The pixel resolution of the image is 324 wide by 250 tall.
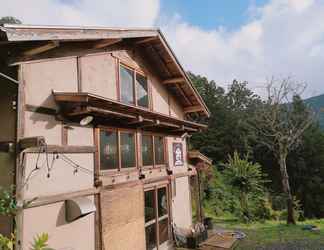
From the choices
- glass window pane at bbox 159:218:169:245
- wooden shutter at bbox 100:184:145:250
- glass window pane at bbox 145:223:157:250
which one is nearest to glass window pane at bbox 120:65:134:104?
wooden shutter at bbox 100:184:145:250

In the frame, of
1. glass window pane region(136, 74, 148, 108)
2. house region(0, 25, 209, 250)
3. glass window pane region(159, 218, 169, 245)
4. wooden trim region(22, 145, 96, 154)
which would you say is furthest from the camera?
glass window pane region(159, 218, 169, 245)

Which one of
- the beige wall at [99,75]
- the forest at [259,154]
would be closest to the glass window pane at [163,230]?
the beige wall at [99,75]

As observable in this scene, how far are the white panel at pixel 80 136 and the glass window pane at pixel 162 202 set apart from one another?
331 cm

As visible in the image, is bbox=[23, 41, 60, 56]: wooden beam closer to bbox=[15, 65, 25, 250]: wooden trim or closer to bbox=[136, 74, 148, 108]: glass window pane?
bbox=[15, 65, 25, 250]: wooden trim

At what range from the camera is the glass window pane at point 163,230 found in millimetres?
7842

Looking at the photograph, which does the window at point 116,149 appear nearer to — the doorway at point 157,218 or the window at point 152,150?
the window at point 152,150

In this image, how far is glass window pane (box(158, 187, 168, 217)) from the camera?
7.95 meters

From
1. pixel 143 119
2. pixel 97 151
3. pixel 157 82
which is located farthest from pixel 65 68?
pixel 157 82

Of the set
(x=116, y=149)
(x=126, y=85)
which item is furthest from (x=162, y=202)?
(x=126, y=85)

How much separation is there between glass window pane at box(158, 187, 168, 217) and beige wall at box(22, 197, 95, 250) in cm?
296

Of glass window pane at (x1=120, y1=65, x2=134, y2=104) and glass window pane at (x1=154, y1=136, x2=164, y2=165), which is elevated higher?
glass window pane at (x1=120, y1=65, x2=134, y2=104)

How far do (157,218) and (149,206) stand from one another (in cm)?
53

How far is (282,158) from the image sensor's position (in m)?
13.5

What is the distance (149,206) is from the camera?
7.38 metres
